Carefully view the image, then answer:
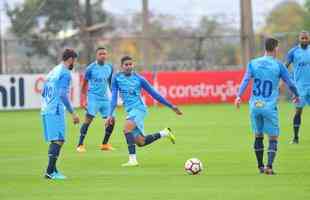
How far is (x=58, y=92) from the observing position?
1588 cm

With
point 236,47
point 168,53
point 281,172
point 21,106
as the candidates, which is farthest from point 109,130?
point 236,47

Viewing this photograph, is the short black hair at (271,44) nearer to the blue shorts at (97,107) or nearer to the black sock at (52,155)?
the black sock at (52,155)

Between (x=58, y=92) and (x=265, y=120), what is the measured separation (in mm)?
3130

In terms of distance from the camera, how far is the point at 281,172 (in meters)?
16.0

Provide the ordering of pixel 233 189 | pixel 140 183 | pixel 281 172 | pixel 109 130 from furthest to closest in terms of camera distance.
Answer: pixel 109 130, pixel 281 172, pixel 140 183, pixel 233 189

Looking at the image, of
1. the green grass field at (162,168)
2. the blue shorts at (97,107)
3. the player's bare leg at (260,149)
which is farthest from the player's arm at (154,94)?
the blue shorts at (97,107)

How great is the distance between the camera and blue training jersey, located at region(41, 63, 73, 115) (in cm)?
1583

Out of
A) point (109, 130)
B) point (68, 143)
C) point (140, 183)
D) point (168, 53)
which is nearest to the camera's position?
point (140, 183)

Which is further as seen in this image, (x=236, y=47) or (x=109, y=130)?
(x=236, y=47)

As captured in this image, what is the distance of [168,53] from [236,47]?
269 inches

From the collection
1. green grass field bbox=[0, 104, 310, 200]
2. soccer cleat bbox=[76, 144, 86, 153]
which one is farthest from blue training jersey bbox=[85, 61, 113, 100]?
soccer cleat bbox=[76, 144, 86, 153]

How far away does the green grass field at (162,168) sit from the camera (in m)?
13.8

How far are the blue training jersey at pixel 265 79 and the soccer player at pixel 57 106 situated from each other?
260 cm

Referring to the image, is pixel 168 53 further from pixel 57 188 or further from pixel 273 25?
pixel 57 188
